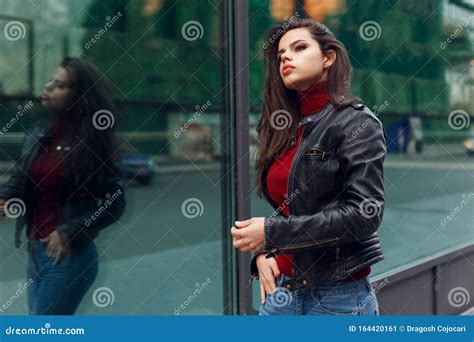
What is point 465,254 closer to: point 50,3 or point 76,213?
point 76,213

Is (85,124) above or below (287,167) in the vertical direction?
above

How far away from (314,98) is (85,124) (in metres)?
1.26

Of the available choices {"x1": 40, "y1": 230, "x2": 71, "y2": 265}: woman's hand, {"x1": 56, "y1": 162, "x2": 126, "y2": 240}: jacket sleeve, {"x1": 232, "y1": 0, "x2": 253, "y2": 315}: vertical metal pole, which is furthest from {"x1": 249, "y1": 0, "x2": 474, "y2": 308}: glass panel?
{"x1": 40, "y1": 230, "x2": 71, "y2": 265}: woman's hand

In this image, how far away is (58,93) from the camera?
2611 millimetres

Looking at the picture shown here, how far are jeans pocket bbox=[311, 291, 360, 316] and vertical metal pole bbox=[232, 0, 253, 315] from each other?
143cm

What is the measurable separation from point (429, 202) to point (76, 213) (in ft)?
8.14

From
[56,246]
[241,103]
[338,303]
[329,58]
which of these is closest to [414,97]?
[241,103]

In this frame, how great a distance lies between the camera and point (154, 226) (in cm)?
293

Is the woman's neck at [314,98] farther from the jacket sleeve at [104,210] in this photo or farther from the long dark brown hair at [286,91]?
the jacket sleeve at [104,210]

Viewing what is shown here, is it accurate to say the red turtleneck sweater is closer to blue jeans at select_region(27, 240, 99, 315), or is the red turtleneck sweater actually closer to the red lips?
the red lips

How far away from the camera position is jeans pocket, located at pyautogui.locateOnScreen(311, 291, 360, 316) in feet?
5.67

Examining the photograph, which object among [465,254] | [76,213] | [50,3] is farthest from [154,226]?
[465,254]

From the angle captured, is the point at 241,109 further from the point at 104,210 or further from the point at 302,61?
the point at 302,61

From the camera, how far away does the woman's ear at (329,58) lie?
1.82 meters
